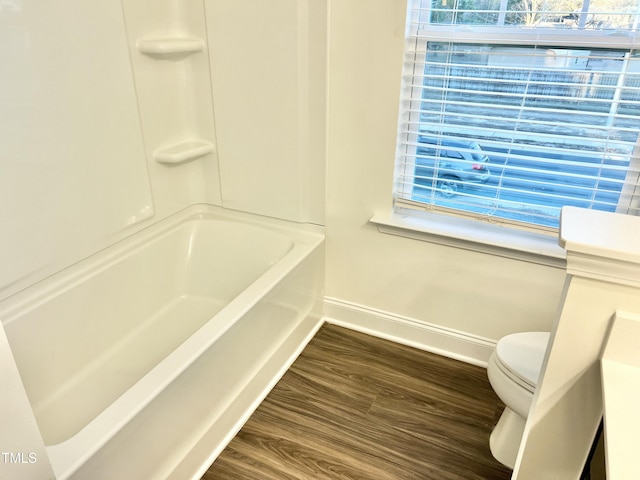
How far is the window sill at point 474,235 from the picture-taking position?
183 centimetres

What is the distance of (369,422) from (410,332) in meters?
0.55

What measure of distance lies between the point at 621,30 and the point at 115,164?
191cm

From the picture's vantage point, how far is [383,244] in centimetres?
214

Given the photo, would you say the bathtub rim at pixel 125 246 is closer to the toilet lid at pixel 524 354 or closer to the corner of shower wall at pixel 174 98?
the corner of shower wall at pixel 174 98

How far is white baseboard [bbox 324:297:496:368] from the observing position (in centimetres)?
213

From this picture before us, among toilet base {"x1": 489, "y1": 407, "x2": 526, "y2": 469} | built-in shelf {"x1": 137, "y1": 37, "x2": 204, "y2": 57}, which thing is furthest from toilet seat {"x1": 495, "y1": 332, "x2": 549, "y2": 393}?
built-in shelf {"x1": 137, "y1": 37, "x2": 204, "y2": 57}

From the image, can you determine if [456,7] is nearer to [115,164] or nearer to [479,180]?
[479,180]

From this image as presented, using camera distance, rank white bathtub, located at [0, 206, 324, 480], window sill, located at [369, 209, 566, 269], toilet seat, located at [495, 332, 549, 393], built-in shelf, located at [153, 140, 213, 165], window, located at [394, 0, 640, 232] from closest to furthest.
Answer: white bathtub, located at [0, 206, 324, 480], toilet seat, located at [495, 332, 549, 393], window, located at [394, 0, 640, 232], window sill, located at [369, 209, 566, 269], built-in shelf, located at [153, 140, 213, 165]

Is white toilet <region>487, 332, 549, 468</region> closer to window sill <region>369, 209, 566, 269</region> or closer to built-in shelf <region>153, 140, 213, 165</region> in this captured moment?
window sill <region>369, 209, 566, 269</region>

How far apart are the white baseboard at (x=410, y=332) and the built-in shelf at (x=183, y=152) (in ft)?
3.18

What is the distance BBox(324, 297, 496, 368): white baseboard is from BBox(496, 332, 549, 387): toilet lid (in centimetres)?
47

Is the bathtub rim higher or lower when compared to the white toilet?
higher

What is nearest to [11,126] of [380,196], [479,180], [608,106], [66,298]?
[66,298]

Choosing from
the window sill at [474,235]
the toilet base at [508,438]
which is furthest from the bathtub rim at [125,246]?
the toilet base at [508,438]
